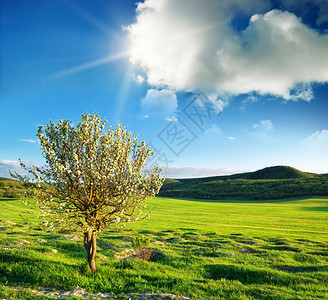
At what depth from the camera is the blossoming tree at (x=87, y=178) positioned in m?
A: 12.7

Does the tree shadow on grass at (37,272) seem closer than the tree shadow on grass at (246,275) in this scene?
Yes

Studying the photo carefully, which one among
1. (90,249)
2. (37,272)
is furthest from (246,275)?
(37,272)

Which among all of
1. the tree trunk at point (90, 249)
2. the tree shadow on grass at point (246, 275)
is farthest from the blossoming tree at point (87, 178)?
the tree shadow on grass at point (246, 275)

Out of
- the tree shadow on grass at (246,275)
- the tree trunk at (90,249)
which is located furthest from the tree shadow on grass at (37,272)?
the tree shadow on grass at (246,275)

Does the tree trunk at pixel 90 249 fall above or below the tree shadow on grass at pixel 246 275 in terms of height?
above

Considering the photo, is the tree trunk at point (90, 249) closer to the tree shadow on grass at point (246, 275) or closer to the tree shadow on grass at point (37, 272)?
the tree shadow on grass at point (37, 272)

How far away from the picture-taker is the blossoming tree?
12742 mm

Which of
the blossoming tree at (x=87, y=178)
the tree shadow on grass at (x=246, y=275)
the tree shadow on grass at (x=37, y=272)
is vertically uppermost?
the blossoming tree at (x=87, y=178)

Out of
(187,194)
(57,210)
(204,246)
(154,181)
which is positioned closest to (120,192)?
(154,181)

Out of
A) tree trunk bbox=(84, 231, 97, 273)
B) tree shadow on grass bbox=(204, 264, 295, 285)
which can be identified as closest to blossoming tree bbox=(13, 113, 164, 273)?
tree trunk bbox=(84, 231, 97, 273)

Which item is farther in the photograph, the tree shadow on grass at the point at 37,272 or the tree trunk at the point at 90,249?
the tree trunk at the point at 90,249

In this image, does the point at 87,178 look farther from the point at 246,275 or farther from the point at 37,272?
the point at 246,275

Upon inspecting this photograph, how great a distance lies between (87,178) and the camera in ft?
43.0

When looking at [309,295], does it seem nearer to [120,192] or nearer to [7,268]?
[120,192]
